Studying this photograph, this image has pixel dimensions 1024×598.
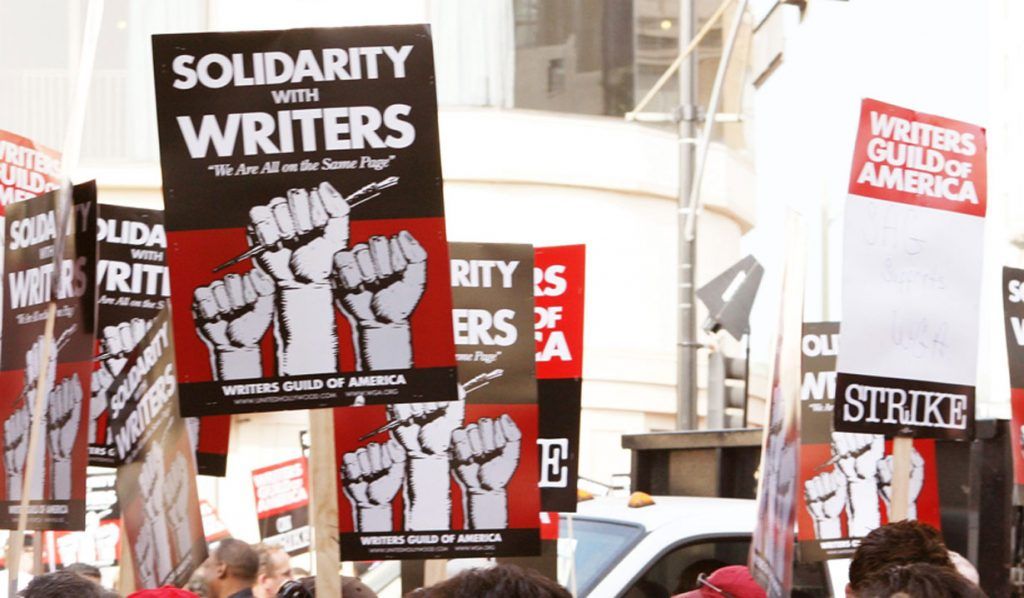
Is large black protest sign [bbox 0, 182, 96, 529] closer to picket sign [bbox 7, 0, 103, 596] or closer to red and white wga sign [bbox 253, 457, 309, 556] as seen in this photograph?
picket sign [bbox 7, 0, 103, 596]

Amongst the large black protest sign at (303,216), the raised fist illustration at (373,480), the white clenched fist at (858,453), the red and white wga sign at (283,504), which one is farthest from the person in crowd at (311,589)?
the red and white wga sign at (283,504)

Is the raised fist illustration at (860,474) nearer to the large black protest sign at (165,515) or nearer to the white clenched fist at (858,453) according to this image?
the white clenched fist at (858,453)

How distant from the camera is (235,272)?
5.59m

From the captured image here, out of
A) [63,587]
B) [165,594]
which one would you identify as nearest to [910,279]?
[165,594]

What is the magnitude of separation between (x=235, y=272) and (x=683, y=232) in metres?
13.1

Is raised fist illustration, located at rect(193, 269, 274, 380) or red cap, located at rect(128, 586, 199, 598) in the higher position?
raised fist illustration, located at rect(193, 269, 274, 380)

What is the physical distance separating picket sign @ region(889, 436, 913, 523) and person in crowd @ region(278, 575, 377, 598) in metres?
2.07

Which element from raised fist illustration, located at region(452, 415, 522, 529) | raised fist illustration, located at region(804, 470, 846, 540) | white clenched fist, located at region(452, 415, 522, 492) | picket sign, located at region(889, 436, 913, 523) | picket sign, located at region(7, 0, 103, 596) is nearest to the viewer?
picket sign, located at region(7, 0, 103, 596)

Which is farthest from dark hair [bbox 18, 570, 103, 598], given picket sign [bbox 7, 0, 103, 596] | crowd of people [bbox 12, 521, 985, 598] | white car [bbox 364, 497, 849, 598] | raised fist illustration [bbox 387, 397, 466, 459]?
white car [bbox 364, 497, 849, 598]

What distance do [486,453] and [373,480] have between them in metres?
0.76

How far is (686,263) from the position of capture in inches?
719

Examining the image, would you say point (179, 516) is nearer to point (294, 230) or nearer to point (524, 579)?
point (294, 230)

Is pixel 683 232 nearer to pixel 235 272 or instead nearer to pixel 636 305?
pixel 636 305

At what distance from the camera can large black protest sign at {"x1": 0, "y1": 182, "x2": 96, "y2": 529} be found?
251 inches
